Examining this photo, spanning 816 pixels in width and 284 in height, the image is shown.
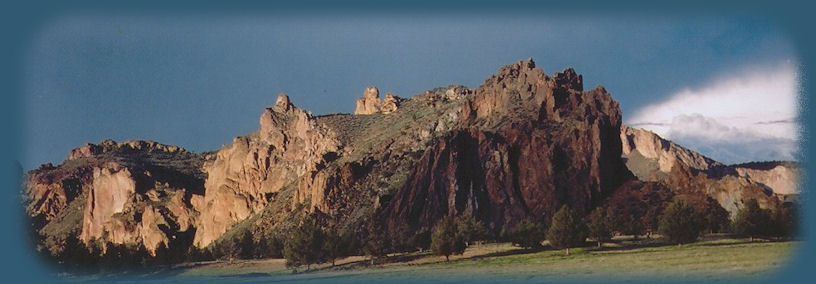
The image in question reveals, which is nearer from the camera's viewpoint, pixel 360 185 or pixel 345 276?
pixel 345 276

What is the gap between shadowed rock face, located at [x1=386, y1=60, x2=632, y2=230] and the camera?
370ft

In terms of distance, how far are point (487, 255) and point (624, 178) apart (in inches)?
2127

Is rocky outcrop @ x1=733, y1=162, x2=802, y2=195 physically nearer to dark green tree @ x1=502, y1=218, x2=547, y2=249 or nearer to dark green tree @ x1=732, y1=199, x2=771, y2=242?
dark green tree @ x1=732, y1=199, x2=771, y2=242

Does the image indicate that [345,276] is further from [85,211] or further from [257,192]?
[85,211]

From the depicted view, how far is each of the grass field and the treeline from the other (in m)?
Answer: 1.23

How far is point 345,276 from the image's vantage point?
6362cm

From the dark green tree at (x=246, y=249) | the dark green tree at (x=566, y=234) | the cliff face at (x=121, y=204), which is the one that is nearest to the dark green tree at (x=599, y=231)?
the dark green tree at (x=566, y=234)

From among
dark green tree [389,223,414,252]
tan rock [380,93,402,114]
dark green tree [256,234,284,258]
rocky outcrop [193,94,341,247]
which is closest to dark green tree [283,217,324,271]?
dark green tree [389,223,414,252]

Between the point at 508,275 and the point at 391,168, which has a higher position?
the point at 391,168

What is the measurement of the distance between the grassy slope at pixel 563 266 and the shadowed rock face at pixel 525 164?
29.0m

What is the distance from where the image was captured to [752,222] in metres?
72.9

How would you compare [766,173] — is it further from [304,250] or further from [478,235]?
[304,250]

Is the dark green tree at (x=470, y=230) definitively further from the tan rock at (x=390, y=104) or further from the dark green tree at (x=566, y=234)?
the tan rock at (x=390, y=104)

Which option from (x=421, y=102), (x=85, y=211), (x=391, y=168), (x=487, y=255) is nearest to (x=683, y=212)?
(x=487, y=255)
